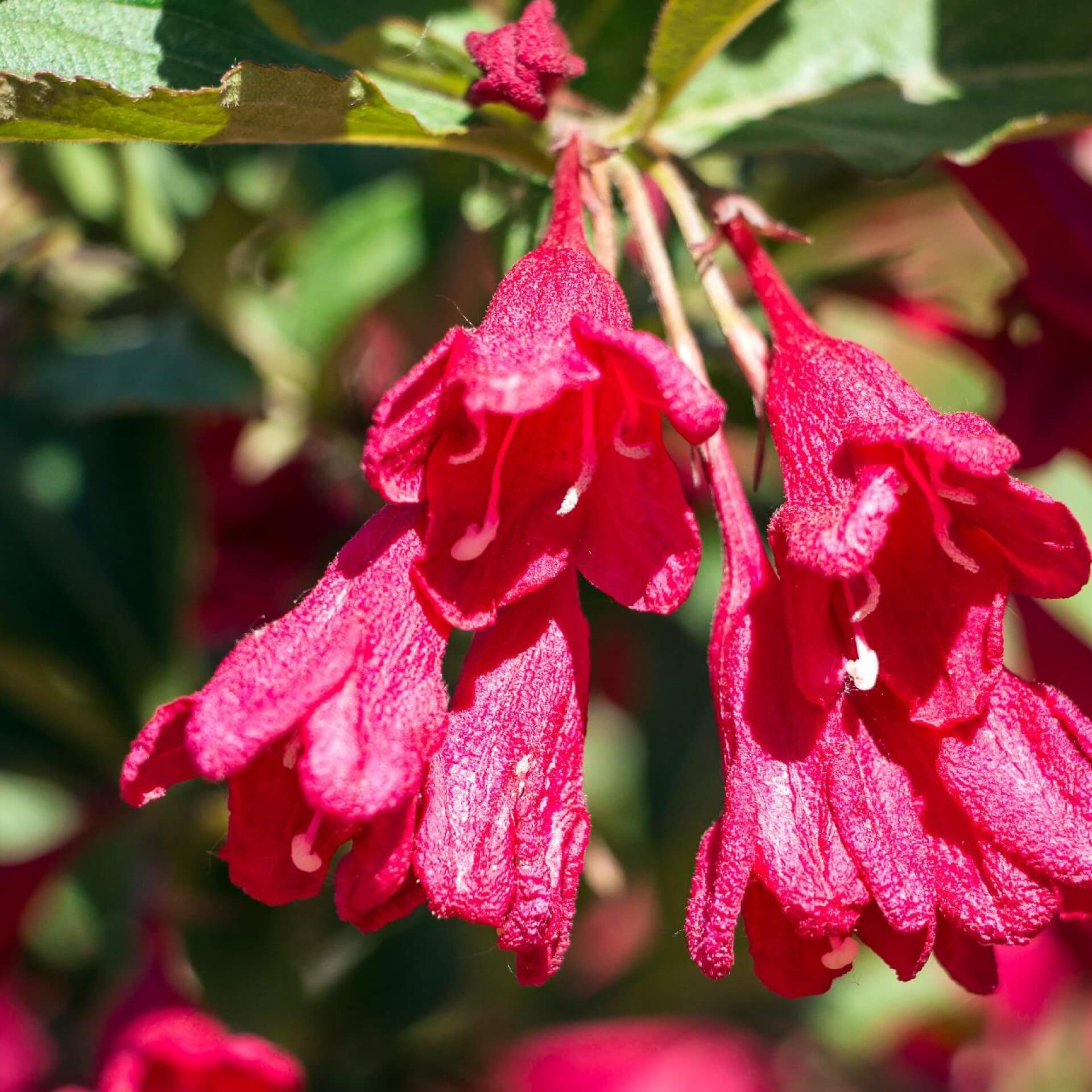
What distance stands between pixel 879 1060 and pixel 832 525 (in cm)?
214

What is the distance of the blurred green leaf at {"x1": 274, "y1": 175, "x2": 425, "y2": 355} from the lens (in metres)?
1.48

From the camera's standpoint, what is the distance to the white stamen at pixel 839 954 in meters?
0.87

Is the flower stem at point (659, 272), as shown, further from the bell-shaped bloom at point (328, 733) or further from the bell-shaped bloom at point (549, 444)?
the bell-shaped bloom at point (328, 733)

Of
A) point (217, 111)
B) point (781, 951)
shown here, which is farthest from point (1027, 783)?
point (217, 111)

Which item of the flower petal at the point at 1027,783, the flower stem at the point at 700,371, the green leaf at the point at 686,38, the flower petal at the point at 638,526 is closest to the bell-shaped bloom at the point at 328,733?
the flower petal at the point at 638,526

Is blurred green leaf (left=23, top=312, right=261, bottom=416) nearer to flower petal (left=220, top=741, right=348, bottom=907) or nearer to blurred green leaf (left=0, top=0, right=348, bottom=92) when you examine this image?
blurred green leaf (left=0, top=0, right=348, bottom=92)

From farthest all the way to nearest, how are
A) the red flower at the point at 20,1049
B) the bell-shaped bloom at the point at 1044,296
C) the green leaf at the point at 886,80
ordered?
1. the red flower at the point at 20,1049
2. the bell-shaped bloom at the point at 1044,296
3. the green leaf at the point at 886,80

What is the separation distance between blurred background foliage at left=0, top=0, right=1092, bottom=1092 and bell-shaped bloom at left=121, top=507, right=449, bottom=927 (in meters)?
0.40

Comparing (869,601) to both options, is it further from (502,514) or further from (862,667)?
(502,514)

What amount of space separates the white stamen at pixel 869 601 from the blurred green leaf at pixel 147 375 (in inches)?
29.3

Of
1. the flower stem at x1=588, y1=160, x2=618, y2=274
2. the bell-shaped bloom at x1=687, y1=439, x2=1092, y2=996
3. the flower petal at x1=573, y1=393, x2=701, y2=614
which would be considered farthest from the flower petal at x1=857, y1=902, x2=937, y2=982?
the flower stem at x1=588, y1=160, x2=618, y2=274

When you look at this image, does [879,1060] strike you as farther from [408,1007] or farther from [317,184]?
[317,184]

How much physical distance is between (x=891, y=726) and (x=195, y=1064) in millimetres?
793

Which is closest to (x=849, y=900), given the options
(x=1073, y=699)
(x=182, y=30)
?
(x=1073, y=699)
